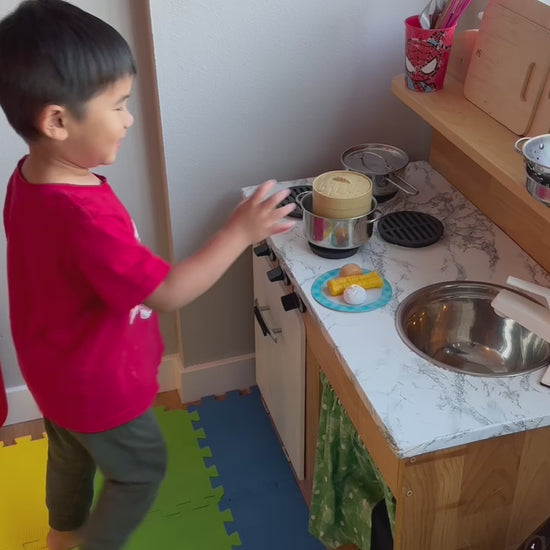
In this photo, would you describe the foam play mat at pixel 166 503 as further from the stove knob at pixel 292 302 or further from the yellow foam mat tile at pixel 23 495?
the stove knob at pixel 292 302

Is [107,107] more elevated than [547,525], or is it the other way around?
[107,107]

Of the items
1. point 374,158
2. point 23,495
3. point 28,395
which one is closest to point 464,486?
point 374,158

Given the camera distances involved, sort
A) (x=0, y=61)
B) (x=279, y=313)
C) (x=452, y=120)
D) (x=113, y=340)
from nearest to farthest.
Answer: (x=0, y=61) → (x=113, y=340) → (x=452, y=120) → (x=279, y=313)

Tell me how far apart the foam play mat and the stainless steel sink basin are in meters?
0.64

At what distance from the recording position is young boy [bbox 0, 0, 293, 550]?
3.21ft

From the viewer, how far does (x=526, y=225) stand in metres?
1.57

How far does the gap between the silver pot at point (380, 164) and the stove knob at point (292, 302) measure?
0.33m

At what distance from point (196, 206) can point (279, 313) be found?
1.14 ft

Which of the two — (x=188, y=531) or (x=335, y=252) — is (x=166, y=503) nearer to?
(x=188, y=531)

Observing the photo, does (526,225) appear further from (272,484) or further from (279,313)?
(272,484)

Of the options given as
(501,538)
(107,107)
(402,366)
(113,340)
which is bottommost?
(501,538)

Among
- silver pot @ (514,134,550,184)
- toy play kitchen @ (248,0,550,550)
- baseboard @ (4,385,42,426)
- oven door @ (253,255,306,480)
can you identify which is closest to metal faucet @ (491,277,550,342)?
toy play kitchen @ (248,0,550,550)

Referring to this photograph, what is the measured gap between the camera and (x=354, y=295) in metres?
1.42

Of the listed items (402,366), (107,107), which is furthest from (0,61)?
(402,366)
